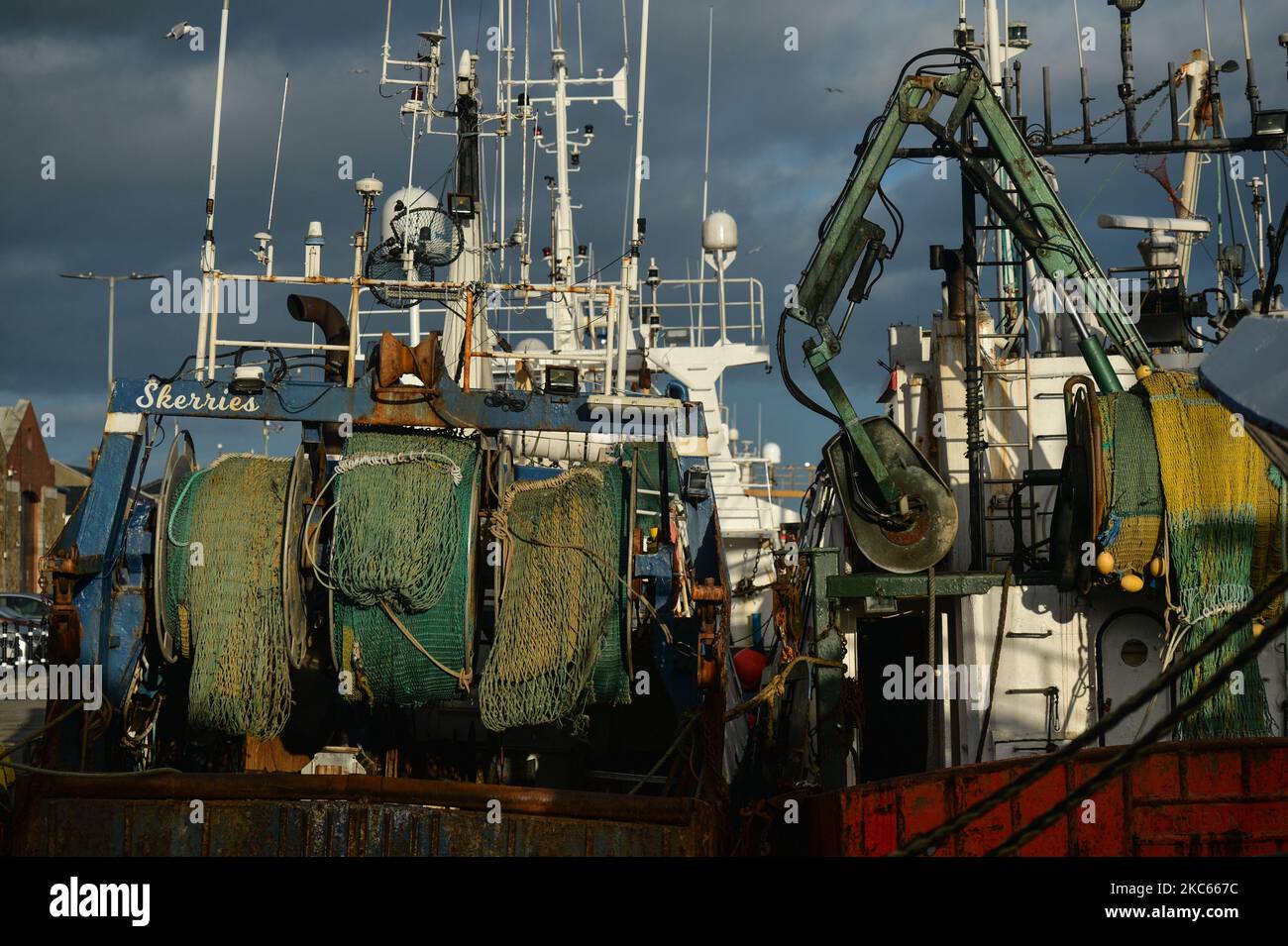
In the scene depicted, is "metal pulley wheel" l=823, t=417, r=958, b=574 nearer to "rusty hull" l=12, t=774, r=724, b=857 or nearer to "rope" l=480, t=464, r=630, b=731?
"rope" l=480, t=464, r=630, b=731

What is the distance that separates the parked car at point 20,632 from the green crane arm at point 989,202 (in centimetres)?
1110

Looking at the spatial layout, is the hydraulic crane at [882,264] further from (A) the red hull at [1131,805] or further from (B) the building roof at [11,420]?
(B) the building roof at [11,420]

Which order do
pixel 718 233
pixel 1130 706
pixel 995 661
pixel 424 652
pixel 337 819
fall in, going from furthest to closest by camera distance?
pixel 718 233
pixel 995 661
pixel 424 652
pixel 337 819
pixel 1130 706

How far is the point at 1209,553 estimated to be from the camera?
958 centimetres

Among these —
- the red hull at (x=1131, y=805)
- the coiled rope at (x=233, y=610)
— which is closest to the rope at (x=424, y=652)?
the coiled rope at (x=233, y=610)

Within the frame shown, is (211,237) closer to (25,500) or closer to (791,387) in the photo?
(791,387)

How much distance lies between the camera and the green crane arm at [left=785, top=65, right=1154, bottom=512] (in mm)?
10898

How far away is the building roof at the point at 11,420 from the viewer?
39375mm

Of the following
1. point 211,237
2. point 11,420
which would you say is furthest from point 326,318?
point 11,420

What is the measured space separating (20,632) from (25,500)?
74.1ft

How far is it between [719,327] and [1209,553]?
11.1 m

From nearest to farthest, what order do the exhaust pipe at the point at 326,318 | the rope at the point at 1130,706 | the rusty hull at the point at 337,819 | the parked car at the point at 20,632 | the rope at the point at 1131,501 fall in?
the rope at the point at 1130,706 < the rusty hull at the point at 337,819 < the rope at the point at 1131,501 < the exhaust pipe at the point at 326,318 < the parked car at the point at 20,632

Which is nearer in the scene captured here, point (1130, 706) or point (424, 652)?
point (1130, 706)

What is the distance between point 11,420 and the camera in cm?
4012
